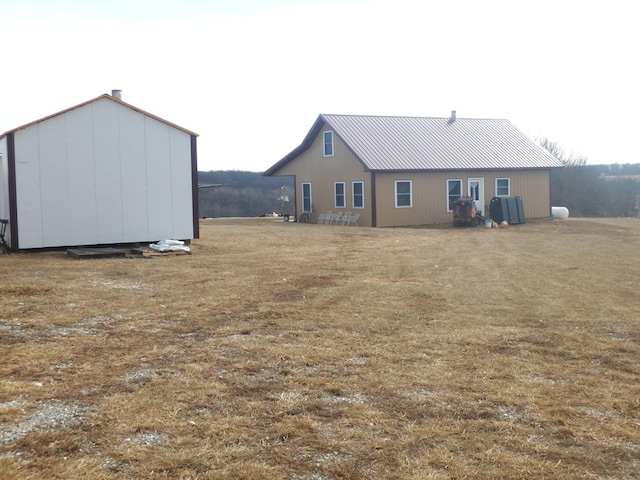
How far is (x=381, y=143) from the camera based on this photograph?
29422 mm

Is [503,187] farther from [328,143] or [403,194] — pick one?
[328,143]

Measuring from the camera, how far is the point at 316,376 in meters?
6.23

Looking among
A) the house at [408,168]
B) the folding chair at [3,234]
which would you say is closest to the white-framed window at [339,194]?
the house at [408,168]

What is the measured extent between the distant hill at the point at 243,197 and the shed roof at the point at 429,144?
712 inches

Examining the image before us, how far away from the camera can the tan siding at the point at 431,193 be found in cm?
2762

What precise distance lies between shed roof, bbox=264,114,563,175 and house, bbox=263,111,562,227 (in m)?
0.04

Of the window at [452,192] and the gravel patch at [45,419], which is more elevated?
the window at [452,192]

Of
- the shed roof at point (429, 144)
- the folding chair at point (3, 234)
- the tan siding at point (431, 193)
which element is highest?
the shed roof at point (429, 144)

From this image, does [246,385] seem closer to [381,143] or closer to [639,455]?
[639,455]

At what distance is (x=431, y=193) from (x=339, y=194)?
3860 millimetres

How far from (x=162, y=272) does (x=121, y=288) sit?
2.04 meters

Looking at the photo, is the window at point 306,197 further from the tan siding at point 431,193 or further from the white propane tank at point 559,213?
the white propane tank at point 559,213

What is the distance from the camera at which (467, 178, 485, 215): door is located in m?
29.6

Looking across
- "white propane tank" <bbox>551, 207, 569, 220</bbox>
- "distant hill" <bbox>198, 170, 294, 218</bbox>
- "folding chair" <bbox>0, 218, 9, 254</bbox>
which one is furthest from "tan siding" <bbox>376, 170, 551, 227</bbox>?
"distant hill" <bbox>198, 170, 294, 218</bbox>
